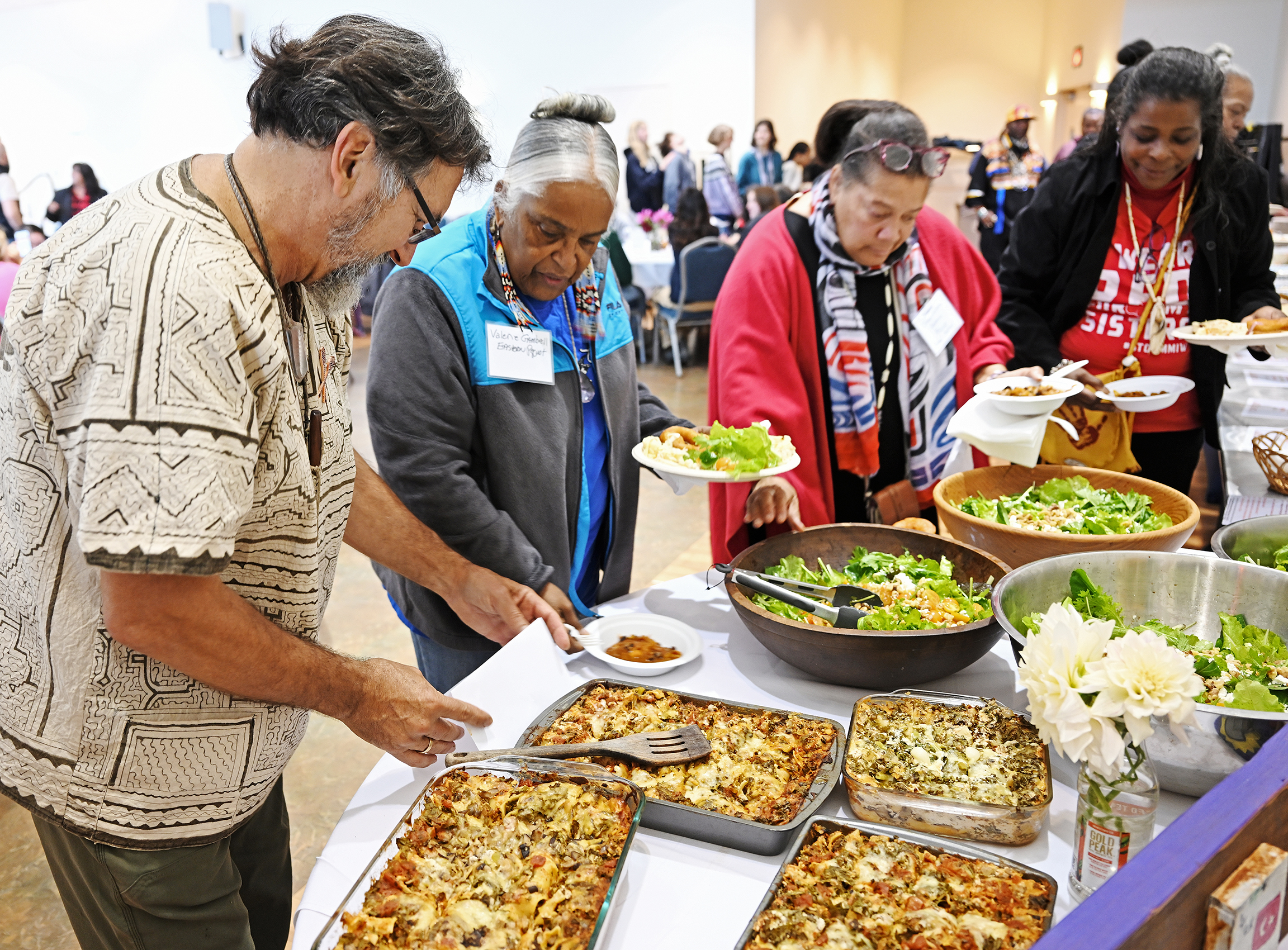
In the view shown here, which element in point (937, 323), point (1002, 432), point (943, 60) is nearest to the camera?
point (1002, 432)

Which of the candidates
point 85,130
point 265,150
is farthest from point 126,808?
point 85,130

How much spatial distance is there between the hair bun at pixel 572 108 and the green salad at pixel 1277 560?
1.20m

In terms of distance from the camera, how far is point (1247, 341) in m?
1.95

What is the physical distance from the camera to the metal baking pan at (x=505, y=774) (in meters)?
0.80

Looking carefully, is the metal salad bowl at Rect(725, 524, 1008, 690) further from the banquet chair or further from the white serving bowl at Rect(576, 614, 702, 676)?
the banquet chair

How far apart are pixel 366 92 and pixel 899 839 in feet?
2.98

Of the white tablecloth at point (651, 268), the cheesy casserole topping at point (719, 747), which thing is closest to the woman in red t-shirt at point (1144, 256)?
the cheesy casserole topping at point (719, 747)

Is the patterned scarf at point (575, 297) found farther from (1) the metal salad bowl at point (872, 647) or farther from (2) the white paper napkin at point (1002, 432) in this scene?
(2) the white paper napkin at point (1002, 432)

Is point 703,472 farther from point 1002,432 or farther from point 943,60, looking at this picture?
point 943,60

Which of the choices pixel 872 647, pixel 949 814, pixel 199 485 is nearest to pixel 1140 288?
pixel 872 647

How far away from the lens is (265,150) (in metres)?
0.95

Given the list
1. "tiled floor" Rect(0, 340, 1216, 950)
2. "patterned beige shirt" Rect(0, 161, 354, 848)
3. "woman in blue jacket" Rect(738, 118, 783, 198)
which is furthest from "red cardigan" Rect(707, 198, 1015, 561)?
"woman in blue jacket" Rect(738, 118, 783, 198)

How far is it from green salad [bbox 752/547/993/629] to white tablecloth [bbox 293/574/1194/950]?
9 centimetres

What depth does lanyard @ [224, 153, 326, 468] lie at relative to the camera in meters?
0.94
